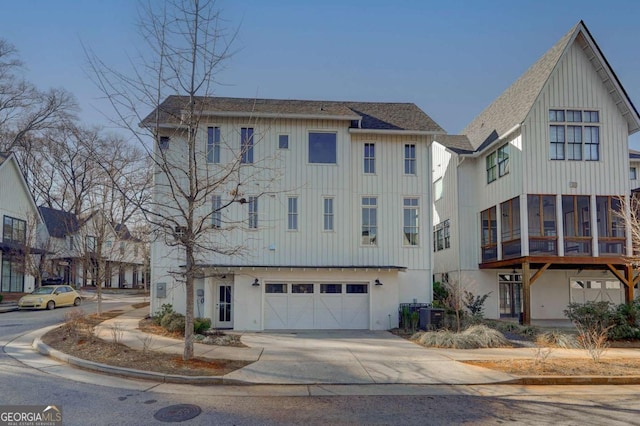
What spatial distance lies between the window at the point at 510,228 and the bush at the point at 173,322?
1472 centimetres

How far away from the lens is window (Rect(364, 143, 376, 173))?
65.7 feet

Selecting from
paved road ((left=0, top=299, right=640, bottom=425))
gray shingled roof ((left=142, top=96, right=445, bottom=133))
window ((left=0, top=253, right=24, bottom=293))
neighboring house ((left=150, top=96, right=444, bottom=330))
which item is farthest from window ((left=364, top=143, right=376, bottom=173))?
window ((left=0, top=253, right=24, bottom=293))

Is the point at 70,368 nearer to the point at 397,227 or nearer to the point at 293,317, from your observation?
the point at 293,317

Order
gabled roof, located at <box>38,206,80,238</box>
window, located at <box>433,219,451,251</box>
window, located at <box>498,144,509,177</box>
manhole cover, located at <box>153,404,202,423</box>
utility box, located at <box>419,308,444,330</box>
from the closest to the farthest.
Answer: manhole cover, located at <box>153,404,202,423</box>
utility box, located at <box>419,308,444,330</box>
window, located at <box>498,144,509,177</box>
window, located at <box>433,219,451,251</box>
gabled roof, located at <box>38,206,80,238</box>

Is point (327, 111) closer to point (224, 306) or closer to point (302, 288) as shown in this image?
point (302, 288)

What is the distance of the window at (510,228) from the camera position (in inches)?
792

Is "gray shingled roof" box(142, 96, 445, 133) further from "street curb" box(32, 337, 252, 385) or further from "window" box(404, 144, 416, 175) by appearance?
"street curb" box(32, 337, 252, 385)

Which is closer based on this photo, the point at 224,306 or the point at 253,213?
the point at 224,306

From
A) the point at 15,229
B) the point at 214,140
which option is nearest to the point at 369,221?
the point at 214,140

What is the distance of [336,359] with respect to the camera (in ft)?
37.1

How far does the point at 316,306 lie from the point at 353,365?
26.0ft

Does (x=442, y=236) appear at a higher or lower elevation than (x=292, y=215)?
lower

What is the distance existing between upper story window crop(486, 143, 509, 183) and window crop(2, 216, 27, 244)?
30151mm

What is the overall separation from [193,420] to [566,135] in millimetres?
19709
